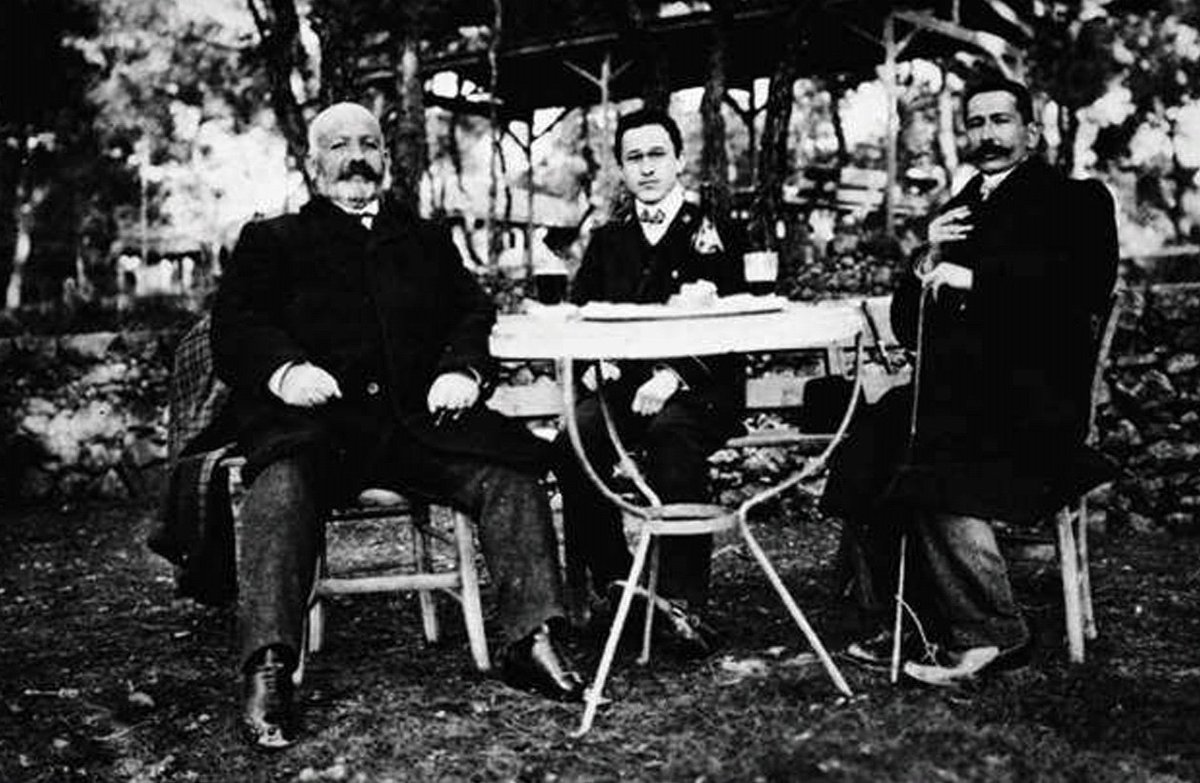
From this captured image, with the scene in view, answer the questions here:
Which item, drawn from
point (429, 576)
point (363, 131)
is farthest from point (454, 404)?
point (363, 131)

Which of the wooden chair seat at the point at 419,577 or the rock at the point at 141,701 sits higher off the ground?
the wooden chair seat at the point at 419,577

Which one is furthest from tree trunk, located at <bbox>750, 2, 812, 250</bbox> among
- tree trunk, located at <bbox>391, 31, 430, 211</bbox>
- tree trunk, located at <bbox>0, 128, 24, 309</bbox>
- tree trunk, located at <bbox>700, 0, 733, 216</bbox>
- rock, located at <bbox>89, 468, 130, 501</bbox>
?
tree trunk, located at <bbox>0, 128, 24, 309</bbox>

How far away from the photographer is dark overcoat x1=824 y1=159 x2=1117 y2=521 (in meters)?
3.48

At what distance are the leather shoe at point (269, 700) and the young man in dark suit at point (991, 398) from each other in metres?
1.65

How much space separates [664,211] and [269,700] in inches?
82.3

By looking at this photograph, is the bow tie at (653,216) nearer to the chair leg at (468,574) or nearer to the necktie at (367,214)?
the necktie at (367,214)

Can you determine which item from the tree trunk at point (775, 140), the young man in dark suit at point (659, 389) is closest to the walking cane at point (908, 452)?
the young man in dark suit at point (659, 389)

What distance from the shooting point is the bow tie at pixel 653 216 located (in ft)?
13.8

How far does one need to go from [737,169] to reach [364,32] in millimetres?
31731

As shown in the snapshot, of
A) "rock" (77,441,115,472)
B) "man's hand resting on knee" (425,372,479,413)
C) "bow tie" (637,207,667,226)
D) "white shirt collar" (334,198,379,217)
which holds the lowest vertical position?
"rock" (77,441,115,472)

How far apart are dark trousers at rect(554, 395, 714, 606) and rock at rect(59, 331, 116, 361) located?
549 cm

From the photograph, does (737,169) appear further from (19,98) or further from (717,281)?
(717,281)

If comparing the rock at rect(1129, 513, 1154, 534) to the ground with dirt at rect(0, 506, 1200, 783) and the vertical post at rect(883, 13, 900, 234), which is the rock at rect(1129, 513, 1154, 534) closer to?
the ground with dirt at rect(0, 506, 1200, 783)

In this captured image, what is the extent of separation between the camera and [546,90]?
1677 centimetres
